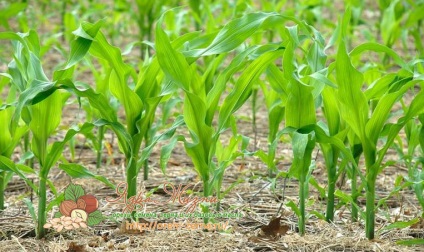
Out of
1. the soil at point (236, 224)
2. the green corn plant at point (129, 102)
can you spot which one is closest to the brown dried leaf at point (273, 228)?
A: the soil at point (236, 224)

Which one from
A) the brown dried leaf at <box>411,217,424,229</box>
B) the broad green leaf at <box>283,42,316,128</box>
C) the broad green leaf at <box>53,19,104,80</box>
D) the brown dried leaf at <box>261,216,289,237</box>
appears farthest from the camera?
the brown dried leaf at <box>411,217,424,229</box>

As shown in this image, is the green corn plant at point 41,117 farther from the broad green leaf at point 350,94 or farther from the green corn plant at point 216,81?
the broad green leaf at point 350,94

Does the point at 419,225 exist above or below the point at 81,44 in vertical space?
below

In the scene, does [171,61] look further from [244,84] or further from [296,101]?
[296,101]

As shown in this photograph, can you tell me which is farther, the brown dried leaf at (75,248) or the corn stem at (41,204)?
the corn stem at (41,204)

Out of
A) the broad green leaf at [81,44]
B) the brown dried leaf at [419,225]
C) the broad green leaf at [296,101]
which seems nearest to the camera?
the broad green leaf at [81,44]

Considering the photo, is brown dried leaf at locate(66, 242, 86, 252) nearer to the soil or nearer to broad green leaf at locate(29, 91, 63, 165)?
the soil

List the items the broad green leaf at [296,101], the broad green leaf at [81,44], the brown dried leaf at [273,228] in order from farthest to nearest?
the brown dried leaf at [273,228] < the broad green leaf at [296,101] < the broad green leaf at [81,44]

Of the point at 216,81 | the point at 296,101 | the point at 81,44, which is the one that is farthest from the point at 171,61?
the point at 296,101

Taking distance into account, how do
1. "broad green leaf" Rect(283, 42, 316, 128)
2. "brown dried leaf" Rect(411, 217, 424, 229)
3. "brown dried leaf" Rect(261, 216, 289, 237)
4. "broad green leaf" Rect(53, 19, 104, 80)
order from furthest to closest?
"brown dried leaf" Rect(411, 217, 424, 229)
"brown dried leaf" Rect(261, 216, 289, 237)
"broad green leaf" Rect(283, 42, 316, 128)
"broad green leaf" Rect(53, 19, 104, 80)

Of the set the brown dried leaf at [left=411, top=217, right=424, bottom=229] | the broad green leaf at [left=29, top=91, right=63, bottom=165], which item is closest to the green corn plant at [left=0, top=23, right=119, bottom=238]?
the broad green leaf at [left=29, top=91, right=63, bottom=165]

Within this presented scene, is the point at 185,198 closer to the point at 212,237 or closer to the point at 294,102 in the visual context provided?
the point at 212,237

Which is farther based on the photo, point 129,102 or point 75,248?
point 129,102

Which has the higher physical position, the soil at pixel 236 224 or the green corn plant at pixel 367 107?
the green corn plant at pixel 367 107
